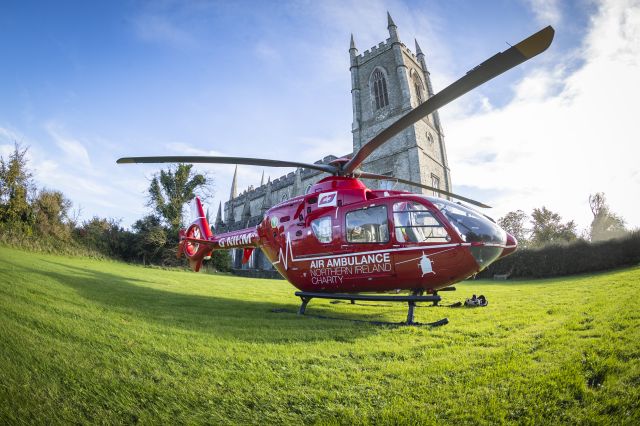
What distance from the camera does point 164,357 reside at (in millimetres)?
2939

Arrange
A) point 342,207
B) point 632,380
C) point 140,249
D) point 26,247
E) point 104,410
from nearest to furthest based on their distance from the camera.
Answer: point 104,410 < point 632,380 < point 342,207 < point 26,247 < point 140,249

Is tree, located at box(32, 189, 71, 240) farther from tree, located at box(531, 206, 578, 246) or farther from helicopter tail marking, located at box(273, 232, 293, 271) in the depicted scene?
tree, located at box(531, 206, 578, 246)

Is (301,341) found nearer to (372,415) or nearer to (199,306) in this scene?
(372,415)

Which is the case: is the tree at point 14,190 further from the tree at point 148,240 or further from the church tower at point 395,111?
the church tower at point 395,111

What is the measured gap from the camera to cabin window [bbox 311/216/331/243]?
600 centimetres

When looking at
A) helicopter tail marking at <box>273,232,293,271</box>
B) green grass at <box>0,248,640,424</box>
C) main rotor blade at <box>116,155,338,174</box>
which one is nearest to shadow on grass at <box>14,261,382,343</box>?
green grass at <box>0,248,640,424</box>

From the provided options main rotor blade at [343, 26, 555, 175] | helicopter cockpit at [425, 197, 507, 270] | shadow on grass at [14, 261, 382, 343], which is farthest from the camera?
helicopter cockpit at [425, 197, 507, 270]

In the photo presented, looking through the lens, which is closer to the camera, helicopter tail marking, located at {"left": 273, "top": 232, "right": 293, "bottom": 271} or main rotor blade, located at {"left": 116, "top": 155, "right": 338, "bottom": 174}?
main rotor blade, located at {"left": 116, "top": 155, "right": 338, "bottom": 174}

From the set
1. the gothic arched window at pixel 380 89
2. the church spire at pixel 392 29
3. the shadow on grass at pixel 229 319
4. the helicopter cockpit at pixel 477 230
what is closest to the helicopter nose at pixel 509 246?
the helicopter cockpit at pixel 477 230

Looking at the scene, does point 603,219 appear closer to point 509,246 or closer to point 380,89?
point 380,89

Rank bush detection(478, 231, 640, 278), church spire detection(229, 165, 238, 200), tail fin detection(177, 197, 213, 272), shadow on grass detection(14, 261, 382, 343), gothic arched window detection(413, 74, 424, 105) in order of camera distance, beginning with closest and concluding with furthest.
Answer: shadow on grass detection(14, 261, 382, 343) < tail fin detection(177, 197, 213, 272) < bush detection(478, 231, 640, 278) < gothic arched window detection(413, 74, 424, 105) < church spire detection(229, 165, 238, 200)


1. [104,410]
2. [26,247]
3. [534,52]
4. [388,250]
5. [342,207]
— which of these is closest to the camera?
[104,410]

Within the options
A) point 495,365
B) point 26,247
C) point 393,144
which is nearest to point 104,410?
point 495,365

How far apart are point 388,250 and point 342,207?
1291 millimetres
